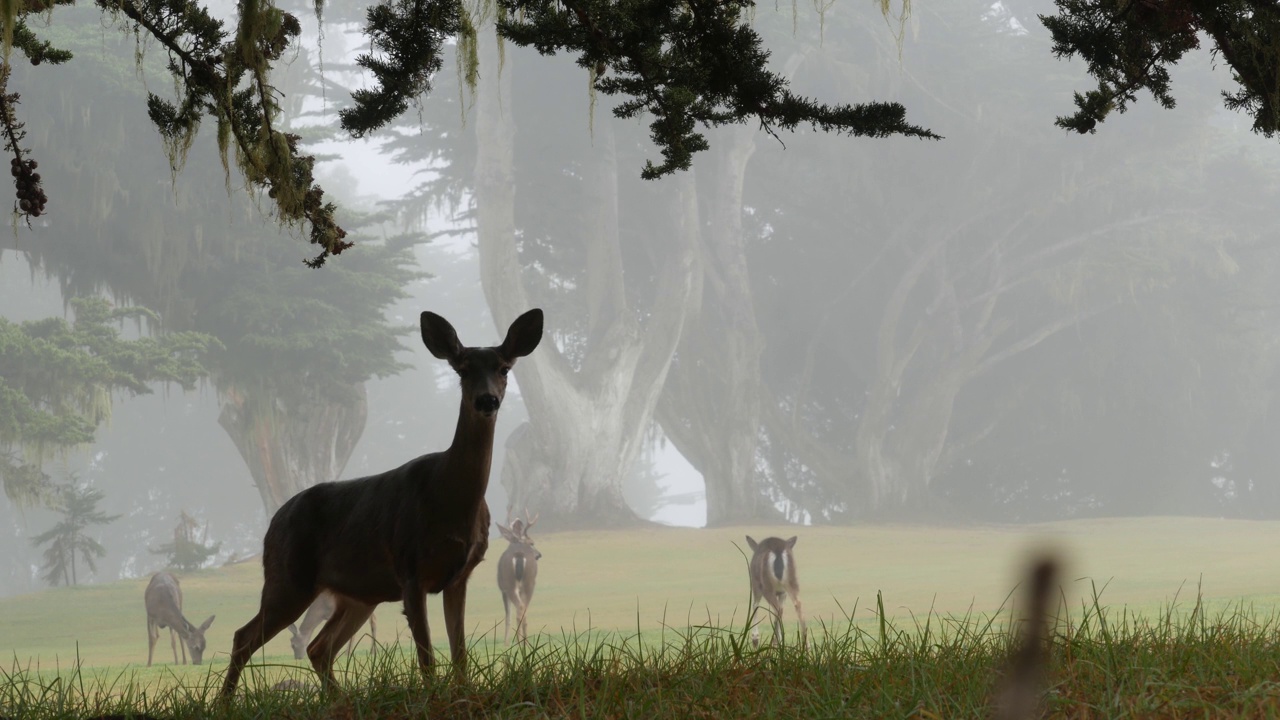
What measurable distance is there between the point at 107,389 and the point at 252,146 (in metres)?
20.5

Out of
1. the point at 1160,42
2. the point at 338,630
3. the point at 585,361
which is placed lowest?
the point at 338,630

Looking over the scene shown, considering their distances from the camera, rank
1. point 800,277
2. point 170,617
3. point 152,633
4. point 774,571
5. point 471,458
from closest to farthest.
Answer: point 471,458 → point 774,571 → point 170,617 → point 152,633 → point 800,277

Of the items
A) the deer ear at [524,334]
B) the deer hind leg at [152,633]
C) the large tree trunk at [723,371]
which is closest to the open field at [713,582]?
the deer hind leg at [152,633]

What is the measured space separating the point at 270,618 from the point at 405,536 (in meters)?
0.69

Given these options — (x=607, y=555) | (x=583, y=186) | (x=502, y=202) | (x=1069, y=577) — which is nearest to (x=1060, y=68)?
(x=583, y=186)

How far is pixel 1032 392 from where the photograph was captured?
39031 millimetres

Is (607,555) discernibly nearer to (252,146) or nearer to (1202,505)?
(252,146)

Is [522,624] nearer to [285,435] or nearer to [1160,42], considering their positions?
[1160,42]

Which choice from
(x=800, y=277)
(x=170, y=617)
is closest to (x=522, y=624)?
(x=170, y=617)

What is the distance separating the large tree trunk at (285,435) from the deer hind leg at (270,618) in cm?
2394

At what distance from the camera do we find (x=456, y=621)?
12.6 ft

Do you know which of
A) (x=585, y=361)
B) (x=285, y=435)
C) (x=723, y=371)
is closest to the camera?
(x=285, y=435)

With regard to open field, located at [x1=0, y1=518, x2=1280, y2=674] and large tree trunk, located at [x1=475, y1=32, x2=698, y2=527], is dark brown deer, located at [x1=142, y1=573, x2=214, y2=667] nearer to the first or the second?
open field, located at [x1=0, y1=518, x2=1280, y2=674]

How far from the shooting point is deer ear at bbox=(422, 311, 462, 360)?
414cm
